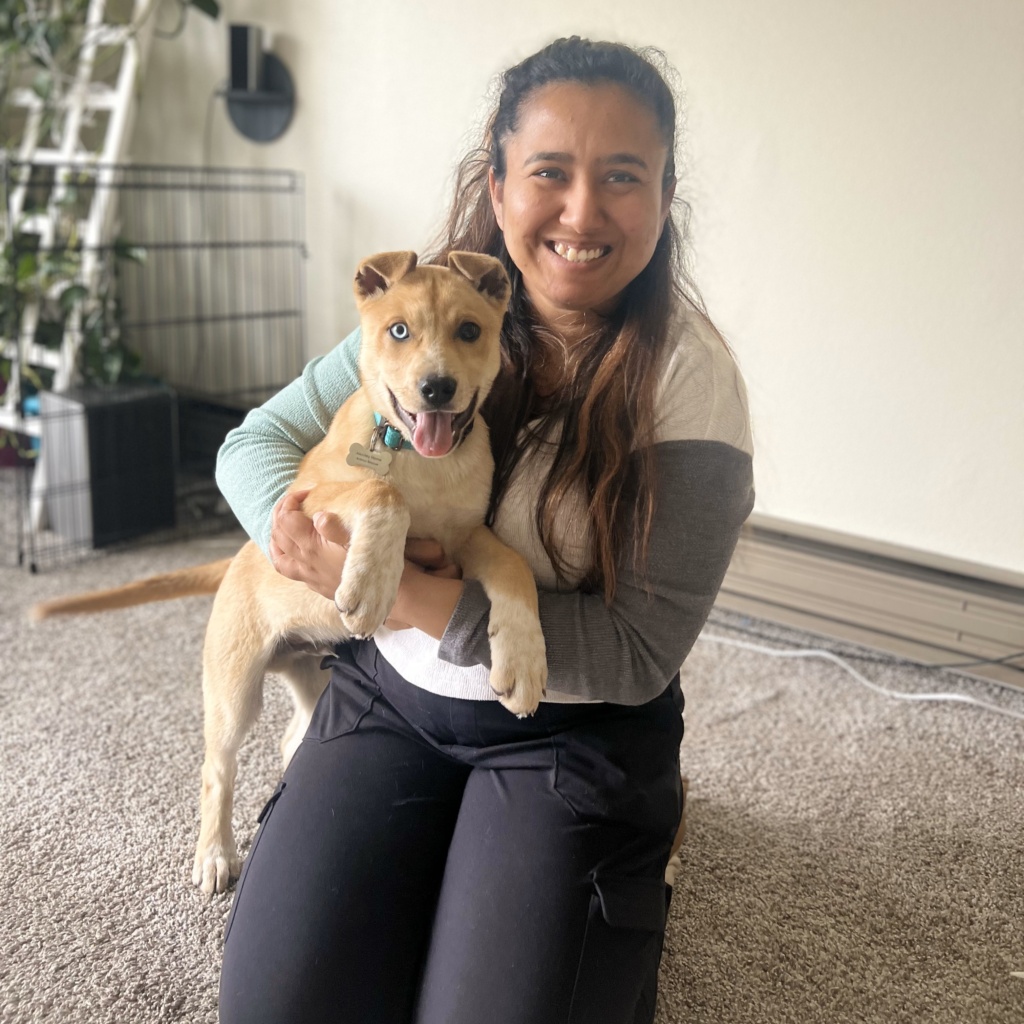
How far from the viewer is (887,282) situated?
2.52 m

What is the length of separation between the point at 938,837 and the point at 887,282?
4.49ft

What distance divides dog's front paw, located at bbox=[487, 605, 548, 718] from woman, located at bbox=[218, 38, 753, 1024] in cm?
4

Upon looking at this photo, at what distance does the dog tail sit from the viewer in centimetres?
163

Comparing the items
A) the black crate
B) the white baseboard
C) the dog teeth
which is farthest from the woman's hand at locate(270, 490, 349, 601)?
the black crate

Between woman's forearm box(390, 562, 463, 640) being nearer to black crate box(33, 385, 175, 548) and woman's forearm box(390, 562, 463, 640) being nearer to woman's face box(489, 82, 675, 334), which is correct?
woman's face box(489, 82, 675, 334)

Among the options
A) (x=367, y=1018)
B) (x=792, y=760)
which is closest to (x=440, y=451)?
(x=367, y=1018)

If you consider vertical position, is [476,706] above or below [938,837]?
above

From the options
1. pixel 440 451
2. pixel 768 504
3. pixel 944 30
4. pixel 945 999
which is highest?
pixel 944 30

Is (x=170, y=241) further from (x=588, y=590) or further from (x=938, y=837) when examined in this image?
(x=938, y=837)

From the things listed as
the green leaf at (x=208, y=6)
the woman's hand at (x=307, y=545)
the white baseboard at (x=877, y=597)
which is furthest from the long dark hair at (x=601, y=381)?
the green leaf at (x=208, y=6)

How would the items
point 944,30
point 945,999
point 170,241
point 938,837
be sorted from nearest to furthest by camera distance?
point 945,999, point 938,837, point 944,30, point 170,241

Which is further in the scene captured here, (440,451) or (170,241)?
(170,241)

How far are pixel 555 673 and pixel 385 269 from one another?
1.93 feet

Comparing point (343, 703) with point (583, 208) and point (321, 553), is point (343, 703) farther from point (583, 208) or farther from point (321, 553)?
point (583, 208)
